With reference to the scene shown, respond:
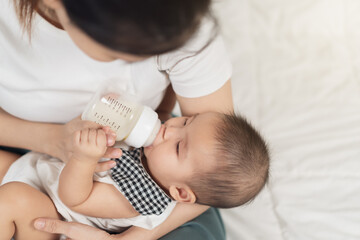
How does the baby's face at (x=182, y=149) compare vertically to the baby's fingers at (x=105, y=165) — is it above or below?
below

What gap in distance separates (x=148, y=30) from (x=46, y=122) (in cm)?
67

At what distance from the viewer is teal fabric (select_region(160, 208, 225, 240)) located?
1.13 meters

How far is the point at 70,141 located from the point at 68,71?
0.18m

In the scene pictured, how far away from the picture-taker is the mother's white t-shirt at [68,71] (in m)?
0.95

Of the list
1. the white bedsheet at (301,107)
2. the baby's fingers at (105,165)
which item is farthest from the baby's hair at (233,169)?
the white bedsheet at (301,107)

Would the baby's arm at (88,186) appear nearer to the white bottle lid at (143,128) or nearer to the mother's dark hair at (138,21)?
the white bottle lid at (143,128)

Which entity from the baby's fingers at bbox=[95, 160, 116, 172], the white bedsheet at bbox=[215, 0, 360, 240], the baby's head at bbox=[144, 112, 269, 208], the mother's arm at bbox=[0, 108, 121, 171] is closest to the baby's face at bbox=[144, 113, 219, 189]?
the baby's head at bbox=[144, 112, 269, 208]

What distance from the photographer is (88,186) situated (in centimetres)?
100

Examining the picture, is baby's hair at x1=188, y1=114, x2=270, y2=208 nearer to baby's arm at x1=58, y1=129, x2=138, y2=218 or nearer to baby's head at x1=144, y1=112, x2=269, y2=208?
baby's head at x1=144, y1=112, x2=269, y2=208

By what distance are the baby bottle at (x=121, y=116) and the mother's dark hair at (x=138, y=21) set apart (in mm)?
334

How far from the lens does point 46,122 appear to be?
114 cm

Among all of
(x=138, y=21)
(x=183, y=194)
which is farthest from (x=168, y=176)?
(x=138, y=21)

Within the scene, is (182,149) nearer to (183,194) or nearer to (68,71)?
(183,194)

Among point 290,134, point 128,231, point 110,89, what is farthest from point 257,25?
point 128,231
